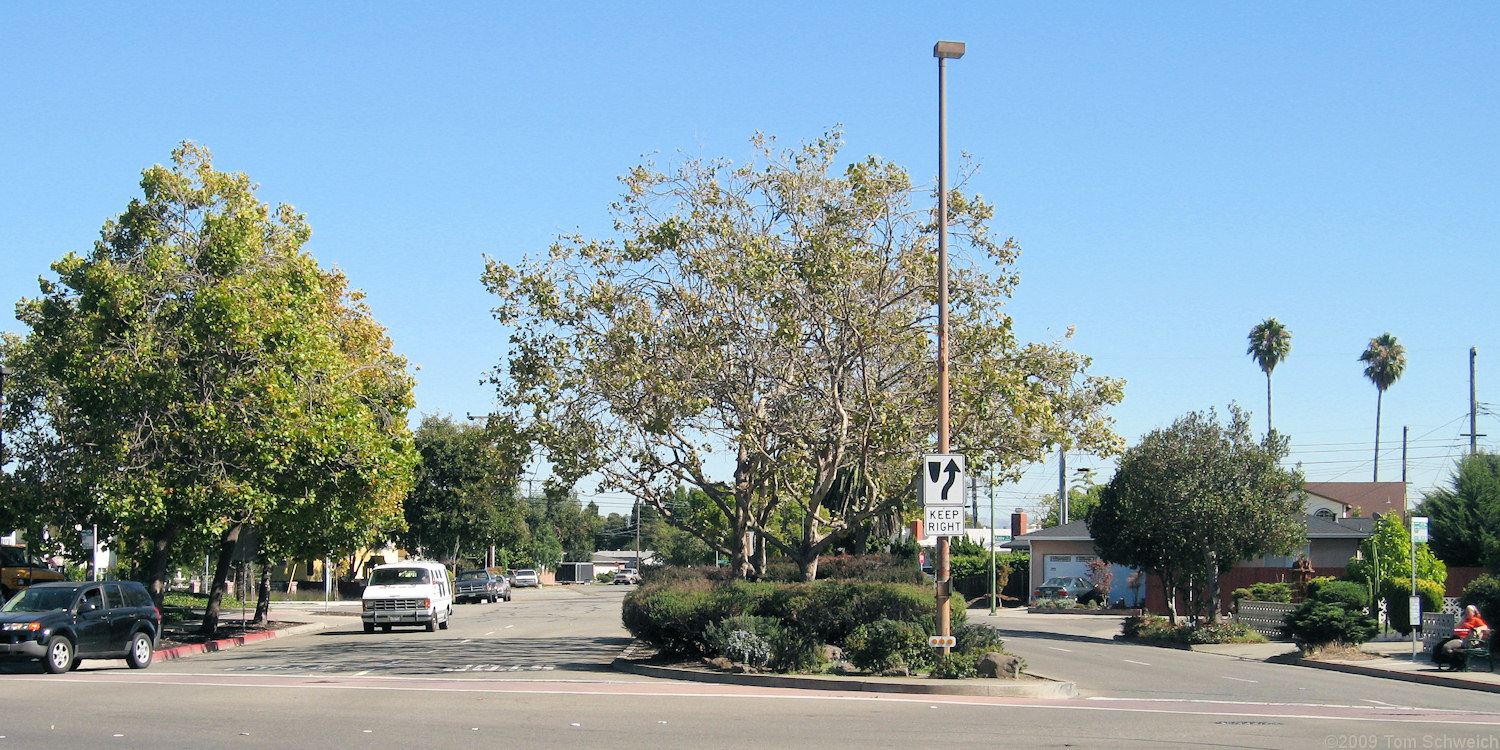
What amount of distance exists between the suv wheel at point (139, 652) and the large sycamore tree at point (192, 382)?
3.51 metres

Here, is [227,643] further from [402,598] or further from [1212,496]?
[1212,496]

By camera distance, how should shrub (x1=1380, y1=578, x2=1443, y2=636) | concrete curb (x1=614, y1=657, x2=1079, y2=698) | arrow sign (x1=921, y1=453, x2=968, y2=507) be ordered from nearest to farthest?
concrete curb (x1=614, y1=657, x2=1079, y2=698) → arrow sign (x1=921, y1=453, x2=968, y2=507) → shrub (x1=1380, y1=578, x2=1443, y2=636)

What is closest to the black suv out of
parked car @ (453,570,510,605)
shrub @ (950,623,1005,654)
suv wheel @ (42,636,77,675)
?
suv wheel @ (42,636,77,675)

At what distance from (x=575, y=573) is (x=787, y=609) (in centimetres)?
10405

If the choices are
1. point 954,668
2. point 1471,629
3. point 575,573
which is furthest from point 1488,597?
point 575,573

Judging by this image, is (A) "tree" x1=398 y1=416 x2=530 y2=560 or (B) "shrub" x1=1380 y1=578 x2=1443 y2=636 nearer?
(B) "shrub" x1=1380 y1=578 x2=1443 y2=636

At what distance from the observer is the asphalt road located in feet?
43.1

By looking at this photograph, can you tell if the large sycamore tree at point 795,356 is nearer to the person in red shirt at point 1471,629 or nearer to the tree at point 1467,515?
the person in red shirt at point 1471,629

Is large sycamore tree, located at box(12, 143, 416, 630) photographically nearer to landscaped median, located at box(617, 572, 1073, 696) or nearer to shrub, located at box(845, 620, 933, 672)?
landscaped median, located at box(617, 572, 1073, 696)

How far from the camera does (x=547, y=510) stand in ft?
436

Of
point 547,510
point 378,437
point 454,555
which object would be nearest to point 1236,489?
point 378,437

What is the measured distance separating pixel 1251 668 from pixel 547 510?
111 m

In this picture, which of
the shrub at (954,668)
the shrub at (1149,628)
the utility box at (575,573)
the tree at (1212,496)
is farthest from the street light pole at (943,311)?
the utility box at (575,573)

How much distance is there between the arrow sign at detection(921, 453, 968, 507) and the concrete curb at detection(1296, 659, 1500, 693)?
10.2 m
